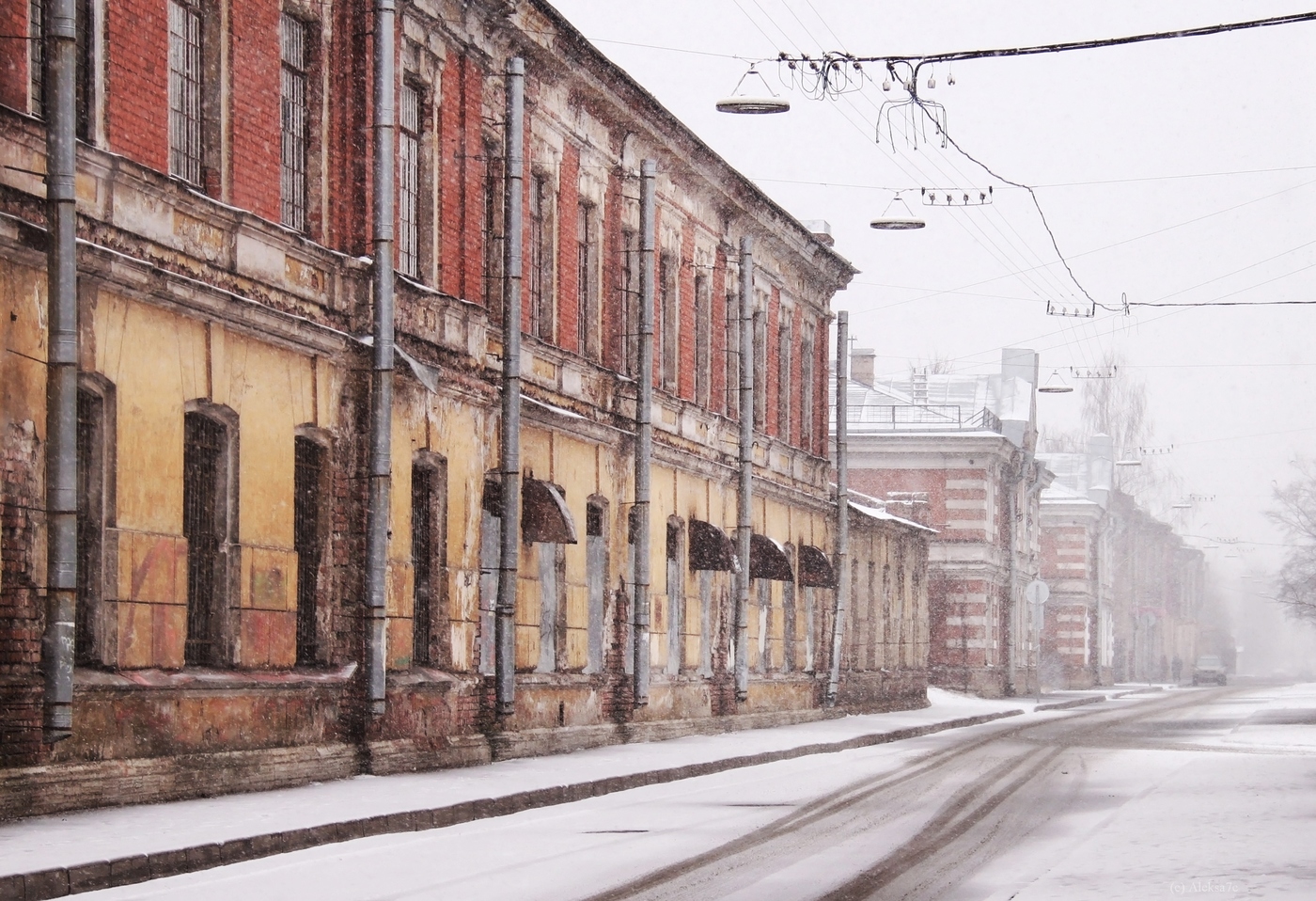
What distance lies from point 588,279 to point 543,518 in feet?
15.7

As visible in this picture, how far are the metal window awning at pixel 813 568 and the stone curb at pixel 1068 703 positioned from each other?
13.4 metres

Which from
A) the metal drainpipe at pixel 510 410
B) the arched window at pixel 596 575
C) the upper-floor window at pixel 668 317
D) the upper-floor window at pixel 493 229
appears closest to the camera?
the metal drainpipe at pixel 510 410

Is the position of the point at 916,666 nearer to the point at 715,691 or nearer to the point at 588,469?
the point at 715,691

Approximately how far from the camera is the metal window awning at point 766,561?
1364 inches

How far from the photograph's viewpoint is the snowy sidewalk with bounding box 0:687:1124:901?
448 inches

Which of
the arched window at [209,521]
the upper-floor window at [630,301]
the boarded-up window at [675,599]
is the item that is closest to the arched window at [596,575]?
the upper-floor window at [630,301]

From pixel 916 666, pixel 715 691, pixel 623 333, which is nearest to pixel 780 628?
pixel 715 691

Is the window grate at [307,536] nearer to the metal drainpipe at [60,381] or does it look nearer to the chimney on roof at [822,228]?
the metal drainpipe at [60,381]

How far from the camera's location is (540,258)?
85.4ft

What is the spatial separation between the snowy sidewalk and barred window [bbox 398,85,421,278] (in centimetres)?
542

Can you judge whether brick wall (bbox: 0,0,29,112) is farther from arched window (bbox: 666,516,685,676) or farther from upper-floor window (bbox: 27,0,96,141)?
arched window (bbox: 666,516,685,676)

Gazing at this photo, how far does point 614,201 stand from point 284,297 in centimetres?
1069

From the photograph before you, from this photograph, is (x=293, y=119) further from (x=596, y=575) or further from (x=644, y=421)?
(x=596, y=575)

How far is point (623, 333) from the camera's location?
28891 mm
